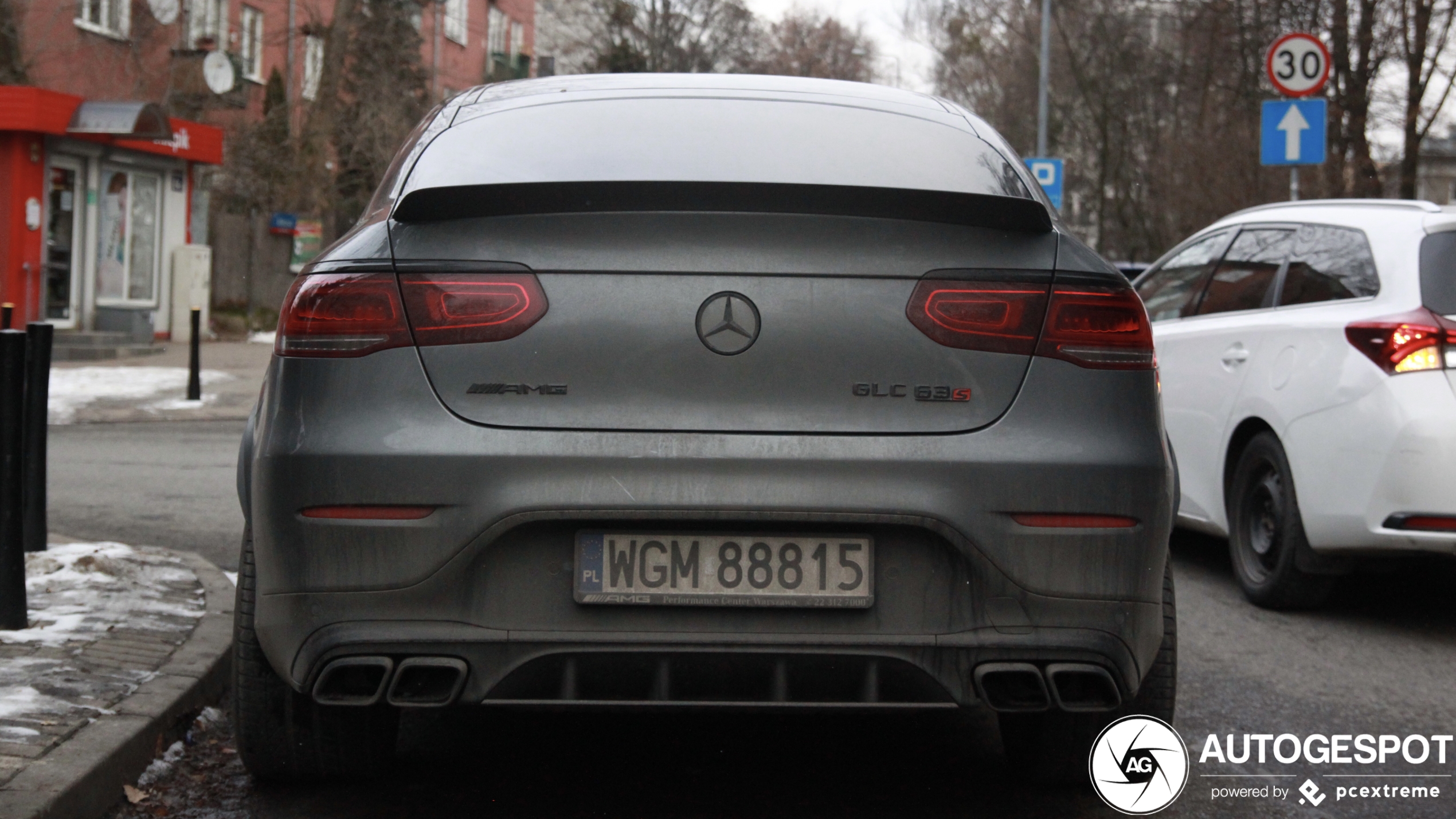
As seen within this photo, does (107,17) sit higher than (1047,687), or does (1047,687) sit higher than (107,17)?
(107,17)

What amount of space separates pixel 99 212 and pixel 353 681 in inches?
863

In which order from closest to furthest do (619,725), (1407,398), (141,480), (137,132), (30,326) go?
(619,725)
(1407,398)
(30,326)
(141,480)
(137,132)

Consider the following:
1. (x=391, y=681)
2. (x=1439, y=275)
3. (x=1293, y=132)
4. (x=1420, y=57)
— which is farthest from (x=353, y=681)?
(x=1420, y=57)

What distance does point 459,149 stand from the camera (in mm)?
3447

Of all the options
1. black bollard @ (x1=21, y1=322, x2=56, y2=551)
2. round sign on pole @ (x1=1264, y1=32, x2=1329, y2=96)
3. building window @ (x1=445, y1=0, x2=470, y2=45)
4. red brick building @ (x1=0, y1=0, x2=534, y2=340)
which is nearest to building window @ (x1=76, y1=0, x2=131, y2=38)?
red brick building @ (x1=0, y1=0, x2=534, y2=340)

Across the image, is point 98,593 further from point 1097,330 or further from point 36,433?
point 1097,330

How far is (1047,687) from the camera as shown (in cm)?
295

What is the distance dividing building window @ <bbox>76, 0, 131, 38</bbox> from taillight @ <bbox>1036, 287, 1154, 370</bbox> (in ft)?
97.9

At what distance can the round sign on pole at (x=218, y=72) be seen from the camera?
2959cm

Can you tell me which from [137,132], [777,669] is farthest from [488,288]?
[137,132]

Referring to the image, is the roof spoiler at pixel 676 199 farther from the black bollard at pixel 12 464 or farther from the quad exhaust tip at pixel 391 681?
the black bollard at pixel 12 464

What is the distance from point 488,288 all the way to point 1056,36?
38326 mm

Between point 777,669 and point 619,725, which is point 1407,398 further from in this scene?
point 777,669

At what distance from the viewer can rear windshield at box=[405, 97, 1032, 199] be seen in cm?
321
